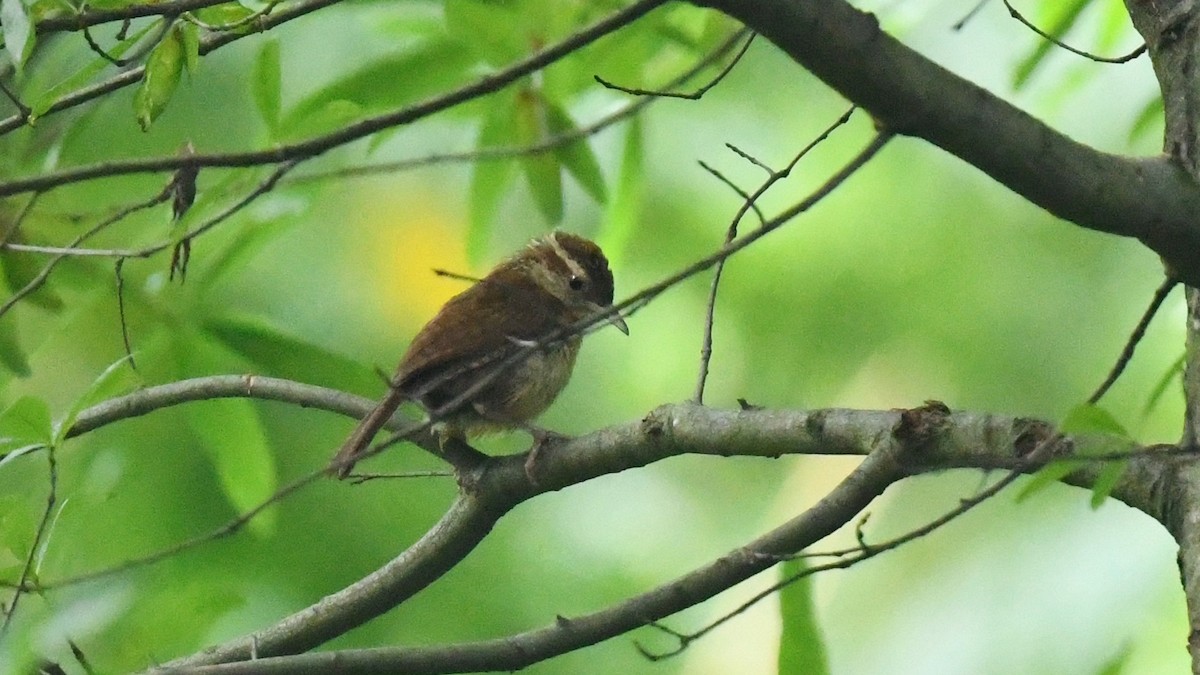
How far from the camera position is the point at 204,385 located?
220 cm

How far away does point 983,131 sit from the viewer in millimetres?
1372

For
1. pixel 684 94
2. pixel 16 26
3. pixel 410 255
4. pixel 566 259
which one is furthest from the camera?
pixel 410 255

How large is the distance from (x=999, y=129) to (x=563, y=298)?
82.2 inches

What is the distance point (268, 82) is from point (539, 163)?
81 cm

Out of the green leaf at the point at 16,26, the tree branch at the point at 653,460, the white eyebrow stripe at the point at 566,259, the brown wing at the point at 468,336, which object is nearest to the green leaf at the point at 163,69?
the green leaf at the point at 16,26

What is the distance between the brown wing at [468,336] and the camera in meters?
2.73

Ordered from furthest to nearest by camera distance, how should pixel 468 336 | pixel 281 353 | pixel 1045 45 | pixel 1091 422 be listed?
pixel 468 336
pixel 281 353
pixel 1045 45
pixel 1091 422

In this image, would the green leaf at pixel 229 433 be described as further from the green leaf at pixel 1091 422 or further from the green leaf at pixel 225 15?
the green leaf at pixel 1091 422

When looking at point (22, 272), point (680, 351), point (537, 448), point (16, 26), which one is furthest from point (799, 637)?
point (680, 351)

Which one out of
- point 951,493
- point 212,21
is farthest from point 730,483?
point 212,21

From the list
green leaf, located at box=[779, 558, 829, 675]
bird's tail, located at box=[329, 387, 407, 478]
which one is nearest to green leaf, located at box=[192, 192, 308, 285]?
bird's tail, located at box=[329, 387, 407, 478]

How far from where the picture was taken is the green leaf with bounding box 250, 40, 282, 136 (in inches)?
76.5

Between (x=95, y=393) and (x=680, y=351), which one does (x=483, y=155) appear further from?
(x=680, y=351)

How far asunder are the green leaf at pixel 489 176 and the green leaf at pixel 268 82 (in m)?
0.62
